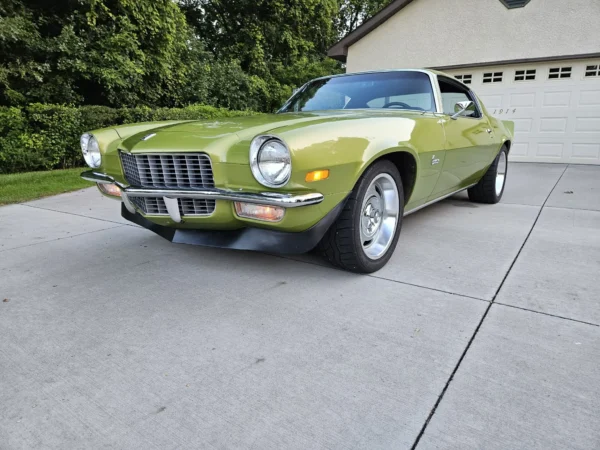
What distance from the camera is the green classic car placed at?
225 centimetres

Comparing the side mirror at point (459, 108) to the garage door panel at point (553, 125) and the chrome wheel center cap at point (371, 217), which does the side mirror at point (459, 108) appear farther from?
the garage door panel at point (553, 125)

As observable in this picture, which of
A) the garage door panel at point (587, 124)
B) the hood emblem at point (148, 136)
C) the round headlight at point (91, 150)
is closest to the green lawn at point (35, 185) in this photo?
the round headlight at point (91, 150)

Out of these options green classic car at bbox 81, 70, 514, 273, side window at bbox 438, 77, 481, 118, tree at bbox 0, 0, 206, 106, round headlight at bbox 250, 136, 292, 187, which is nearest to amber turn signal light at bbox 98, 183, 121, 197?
green classic car at bbox 81, 70, 514, 273

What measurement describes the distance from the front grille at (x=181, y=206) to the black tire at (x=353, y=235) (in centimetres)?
77

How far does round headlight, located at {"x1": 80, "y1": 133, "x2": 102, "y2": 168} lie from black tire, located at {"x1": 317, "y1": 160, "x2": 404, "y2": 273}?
1776mm

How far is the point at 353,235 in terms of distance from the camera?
8.44 feet

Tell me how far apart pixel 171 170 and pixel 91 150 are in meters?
0.99

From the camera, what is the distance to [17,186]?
6453 mm

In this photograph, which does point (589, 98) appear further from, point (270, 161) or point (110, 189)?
point (110, 189)

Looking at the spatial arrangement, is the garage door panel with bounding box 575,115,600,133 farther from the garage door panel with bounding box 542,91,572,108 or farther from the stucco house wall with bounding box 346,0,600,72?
the stucco house wall with bounding box 346,0,600,72

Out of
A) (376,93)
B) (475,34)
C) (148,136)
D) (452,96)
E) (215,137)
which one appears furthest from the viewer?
(475,34)

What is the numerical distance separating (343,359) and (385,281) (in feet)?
3.09

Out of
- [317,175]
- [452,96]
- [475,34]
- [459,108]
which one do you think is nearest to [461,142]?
[459,108]

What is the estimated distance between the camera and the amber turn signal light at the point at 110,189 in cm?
305
